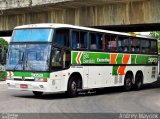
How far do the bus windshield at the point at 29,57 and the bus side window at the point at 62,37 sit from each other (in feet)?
1.97

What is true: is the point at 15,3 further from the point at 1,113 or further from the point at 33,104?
the point at 1,113

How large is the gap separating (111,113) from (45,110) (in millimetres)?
2147

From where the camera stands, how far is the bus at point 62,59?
60.2 feet

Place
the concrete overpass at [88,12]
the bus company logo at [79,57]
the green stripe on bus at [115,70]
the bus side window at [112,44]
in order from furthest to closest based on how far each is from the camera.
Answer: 1. the concrete overpass at [88,12]
2. the green stripe on bus at [115,70]
3. the bus side window at [112,44]
4. the bus company logo at [79,57]

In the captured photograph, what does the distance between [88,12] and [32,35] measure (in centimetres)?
1019

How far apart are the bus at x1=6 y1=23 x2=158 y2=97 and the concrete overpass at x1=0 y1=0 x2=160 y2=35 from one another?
10.7ft

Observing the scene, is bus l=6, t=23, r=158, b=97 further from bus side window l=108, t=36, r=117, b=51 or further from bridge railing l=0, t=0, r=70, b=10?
bridge railing l=0, t=0, r=70, b=10

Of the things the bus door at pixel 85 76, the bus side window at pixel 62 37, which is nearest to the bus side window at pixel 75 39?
the bus side window at pixel 62 37

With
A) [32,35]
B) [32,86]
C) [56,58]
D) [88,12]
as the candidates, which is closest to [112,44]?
[56,58]

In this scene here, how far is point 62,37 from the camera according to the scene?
1917 centimetres

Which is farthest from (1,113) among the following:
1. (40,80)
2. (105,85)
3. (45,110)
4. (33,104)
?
(105,85)

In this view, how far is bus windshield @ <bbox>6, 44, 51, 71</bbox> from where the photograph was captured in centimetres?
1827

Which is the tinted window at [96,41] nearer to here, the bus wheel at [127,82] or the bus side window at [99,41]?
the bus side window at [99,41]

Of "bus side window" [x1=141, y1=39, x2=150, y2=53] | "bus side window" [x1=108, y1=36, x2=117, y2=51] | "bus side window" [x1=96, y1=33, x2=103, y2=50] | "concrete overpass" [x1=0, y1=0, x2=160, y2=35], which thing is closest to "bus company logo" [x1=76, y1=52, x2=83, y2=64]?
"bus side window" [x1=96, y1=33, x2=103, y2=50]
